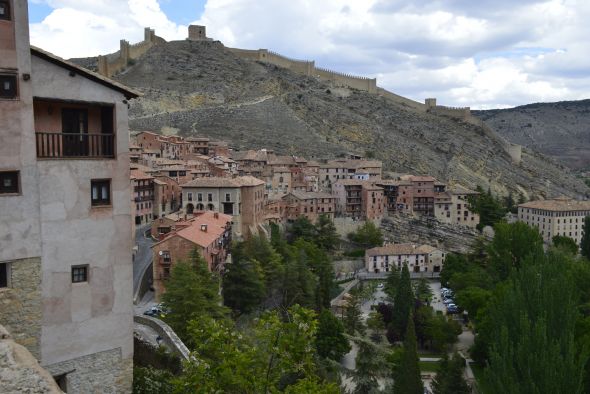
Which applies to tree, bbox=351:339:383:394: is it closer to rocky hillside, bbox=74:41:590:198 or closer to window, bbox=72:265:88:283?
window, bbox=72:265:88:283

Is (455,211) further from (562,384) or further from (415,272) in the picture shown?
(562,384)

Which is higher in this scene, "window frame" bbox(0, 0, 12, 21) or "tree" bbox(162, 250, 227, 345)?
"window frame" bbox(0, 0, 12, 21)

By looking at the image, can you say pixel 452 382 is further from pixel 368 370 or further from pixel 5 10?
pixel 5 10

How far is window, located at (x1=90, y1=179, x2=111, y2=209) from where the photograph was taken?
11.4 meters

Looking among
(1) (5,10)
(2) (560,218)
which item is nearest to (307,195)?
(2) (560,218)

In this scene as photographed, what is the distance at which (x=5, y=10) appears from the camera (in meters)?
10.0

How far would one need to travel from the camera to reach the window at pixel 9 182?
10.2m

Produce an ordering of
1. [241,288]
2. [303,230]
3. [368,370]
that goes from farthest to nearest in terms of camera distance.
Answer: [303,230] < [241,288] < [368,370]

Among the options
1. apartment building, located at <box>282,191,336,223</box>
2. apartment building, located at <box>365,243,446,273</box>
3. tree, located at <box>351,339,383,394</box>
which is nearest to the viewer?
tree, located at <box>351,339,383,394</box>

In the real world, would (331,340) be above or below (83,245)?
below

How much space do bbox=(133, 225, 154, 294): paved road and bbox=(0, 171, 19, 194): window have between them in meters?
22.0

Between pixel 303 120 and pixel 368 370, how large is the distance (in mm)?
75954

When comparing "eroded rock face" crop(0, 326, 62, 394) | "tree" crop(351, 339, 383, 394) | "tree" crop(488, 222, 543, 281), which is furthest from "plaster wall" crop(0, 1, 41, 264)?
"tree" crop(488, 222, 543, 281)

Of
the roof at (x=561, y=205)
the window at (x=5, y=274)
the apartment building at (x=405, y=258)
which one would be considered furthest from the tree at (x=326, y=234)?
the window at (x=5, y=274)
